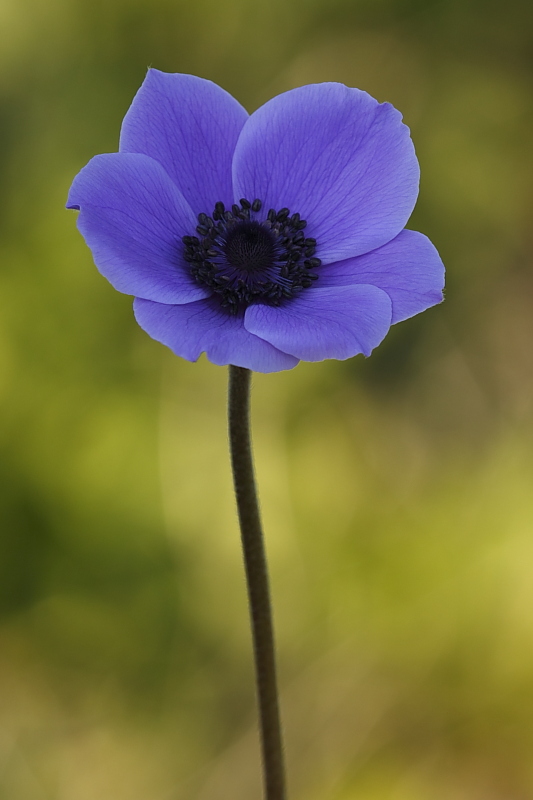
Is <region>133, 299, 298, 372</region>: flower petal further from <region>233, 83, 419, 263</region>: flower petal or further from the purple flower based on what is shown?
<region>233, 83, 419, 263</region>: flower petal

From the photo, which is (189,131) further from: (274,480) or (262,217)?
(274,480)

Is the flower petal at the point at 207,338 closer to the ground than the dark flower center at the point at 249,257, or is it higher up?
closer to the ground

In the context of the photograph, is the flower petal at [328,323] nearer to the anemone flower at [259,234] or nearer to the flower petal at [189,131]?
the anemone flower at [259,234]

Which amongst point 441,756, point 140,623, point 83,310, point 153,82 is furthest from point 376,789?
point 153,82

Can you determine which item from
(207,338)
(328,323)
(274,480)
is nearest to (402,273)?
(328,323)

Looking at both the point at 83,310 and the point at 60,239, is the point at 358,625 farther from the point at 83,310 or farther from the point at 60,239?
the point at 60,239

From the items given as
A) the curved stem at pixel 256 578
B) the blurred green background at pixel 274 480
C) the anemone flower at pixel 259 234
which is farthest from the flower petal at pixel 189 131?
the blurred green background at pixel 274 480
